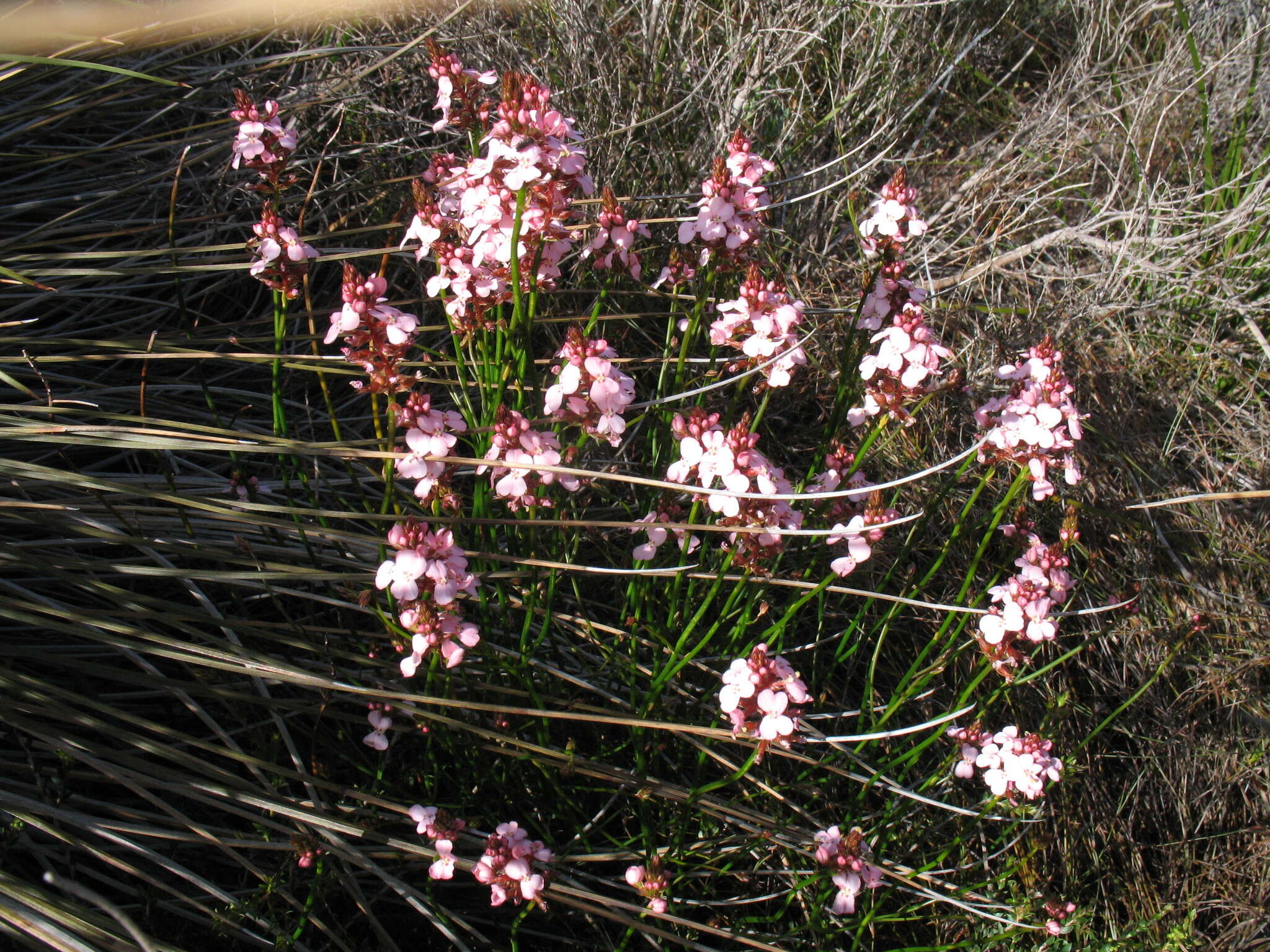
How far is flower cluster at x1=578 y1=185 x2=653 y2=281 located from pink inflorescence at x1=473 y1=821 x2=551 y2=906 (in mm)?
1084

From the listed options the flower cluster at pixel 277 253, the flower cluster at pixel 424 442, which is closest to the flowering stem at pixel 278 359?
the flower cluster at pixel 277 253

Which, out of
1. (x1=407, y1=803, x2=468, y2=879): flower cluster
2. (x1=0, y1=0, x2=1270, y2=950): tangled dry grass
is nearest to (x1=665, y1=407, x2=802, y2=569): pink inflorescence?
(x1=407, y1=803, x2=468, y2=879): flower cluster

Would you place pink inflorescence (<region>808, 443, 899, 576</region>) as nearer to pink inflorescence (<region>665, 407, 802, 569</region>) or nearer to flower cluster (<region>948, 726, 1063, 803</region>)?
pink inflorescence (<region>665, 407, 802, 569</region>)

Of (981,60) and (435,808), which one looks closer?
(435,808)

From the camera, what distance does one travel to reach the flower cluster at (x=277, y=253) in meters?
1.65

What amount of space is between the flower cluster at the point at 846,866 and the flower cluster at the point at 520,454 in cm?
79

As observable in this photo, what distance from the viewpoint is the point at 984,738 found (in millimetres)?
1820

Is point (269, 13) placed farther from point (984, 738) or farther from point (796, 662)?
point (984, 738)

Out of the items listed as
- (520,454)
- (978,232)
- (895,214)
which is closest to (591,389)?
(520,454)

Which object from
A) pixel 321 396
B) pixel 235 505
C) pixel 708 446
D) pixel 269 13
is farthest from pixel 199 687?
pixel 269 13

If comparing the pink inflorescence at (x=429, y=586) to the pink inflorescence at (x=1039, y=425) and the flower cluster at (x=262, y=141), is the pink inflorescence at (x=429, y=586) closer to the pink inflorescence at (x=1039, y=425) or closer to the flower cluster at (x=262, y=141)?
the flower cluster at (x=262, y=141)

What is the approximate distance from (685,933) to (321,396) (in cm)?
183

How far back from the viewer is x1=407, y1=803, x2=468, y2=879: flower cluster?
5.32 feet

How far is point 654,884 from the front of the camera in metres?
1.66
